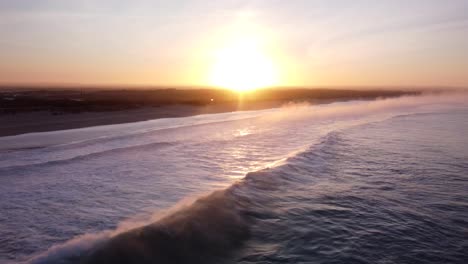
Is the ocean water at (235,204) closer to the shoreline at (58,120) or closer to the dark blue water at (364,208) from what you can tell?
the dark blue water at (364,208)

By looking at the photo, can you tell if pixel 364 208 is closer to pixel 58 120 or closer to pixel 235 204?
pixel 235 204

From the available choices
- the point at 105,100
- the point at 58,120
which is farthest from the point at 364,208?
the point at 105,100

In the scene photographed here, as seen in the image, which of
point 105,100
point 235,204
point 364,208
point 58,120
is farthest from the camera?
point 105,100

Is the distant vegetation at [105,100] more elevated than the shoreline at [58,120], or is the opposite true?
the distant vegetation at [105,100]

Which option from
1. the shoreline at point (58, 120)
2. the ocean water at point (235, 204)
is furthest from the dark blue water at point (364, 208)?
the shoreline at point (58, 120)

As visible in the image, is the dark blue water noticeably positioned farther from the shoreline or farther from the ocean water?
the shoreline

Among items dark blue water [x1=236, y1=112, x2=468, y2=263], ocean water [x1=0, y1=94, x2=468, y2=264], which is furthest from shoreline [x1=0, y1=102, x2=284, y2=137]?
dark blue water [x1=236, y1=112, x2=468, y2=263]

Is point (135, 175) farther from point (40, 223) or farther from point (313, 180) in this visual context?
point (313, 180)

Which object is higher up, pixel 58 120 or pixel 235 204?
pixel 58 120

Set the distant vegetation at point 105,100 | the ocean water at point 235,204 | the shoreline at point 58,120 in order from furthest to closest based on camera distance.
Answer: the distant vegetation at point 105,100
the shoreline at point 58,120
the ocean water at point 235,204

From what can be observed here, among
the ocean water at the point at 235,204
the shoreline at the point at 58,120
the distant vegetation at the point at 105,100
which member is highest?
the distant vegetation at the point at 105,100
